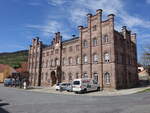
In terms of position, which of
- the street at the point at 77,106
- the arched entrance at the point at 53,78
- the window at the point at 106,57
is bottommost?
the street at the point at 77,106

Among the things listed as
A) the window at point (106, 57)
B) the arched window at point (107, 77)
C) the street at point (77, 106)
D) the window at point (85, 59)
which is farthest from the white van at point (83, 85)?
the street at point (77, 106)

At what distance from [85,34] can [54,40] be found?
39.2 ft

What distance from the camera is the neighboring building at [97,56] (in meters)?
31.9

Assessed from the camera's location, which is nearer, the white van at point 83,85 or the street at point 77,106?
the street at point 77,106

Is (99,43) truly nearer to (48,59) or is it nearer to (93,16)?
(93,16)

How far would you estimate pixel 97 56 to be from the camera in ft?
112

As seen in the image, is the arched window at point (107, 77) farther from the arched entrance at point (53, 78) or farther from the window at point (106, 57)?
the arched entrance at point (53, 78)

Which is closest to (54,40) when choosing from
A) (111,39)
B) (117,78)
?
(111,39)

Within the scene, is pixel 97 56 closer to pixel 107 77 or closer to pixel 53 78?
pixel 107 77

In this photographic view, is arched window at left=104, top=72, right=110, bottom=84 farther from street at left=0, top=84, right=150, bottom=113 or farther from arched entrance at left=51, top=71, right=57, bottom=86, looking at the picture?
arched entrance at left=51, top=71, right=57, bottom=86

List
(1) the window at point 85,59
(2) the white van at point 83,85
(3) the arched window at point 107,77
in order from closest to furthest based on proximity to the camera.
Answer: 1. (2) the white van at point 83,85
2. (3) the arched window at point 107,77
3. (1) the window at point 85,59

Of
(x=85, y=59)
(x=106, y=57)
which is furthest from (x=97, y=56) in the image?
(x=85, y=59)

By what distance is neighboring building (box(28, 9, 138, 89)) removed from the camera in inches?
1256

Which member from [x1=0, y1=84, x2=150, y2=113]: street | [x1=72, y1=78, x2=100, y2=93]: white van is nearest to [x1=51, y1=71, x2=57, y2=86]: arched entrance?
[x1=72, y1=78, x2=100, y2=93]: white van
